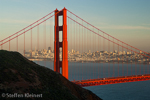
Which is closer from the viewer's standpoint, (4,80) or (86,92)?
(4,80)

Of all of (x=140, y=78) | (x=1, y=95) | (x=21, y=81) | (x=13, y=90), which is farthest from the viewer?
(x=140, y=78)

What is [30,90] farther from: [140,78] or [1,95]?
[140,78]

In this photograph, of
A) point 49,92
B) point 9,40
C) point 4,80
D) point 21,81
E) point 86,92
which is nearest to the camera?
point 4,80

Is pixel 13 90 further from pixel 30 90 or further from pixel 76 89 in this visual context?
pixel 76 89

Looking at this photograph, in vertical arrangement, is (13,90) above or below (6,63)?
below

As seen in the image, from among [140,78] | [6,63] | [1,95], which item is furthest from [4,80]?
[140,78]

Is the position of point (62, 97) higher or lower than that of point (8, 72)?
lower

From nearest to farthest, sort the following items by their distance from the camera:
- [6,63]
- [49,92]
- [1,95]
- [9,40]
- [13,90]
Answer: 1. [1,95]
2. [13,90]
3. [49,92]
4. [6,63]
5. [9,40]

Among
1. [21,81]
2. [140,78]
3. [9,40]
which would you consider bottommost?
[140,78]

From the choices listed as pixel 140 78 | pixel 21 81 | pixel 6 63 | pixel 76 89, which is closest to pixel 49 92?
pixel 21 81
